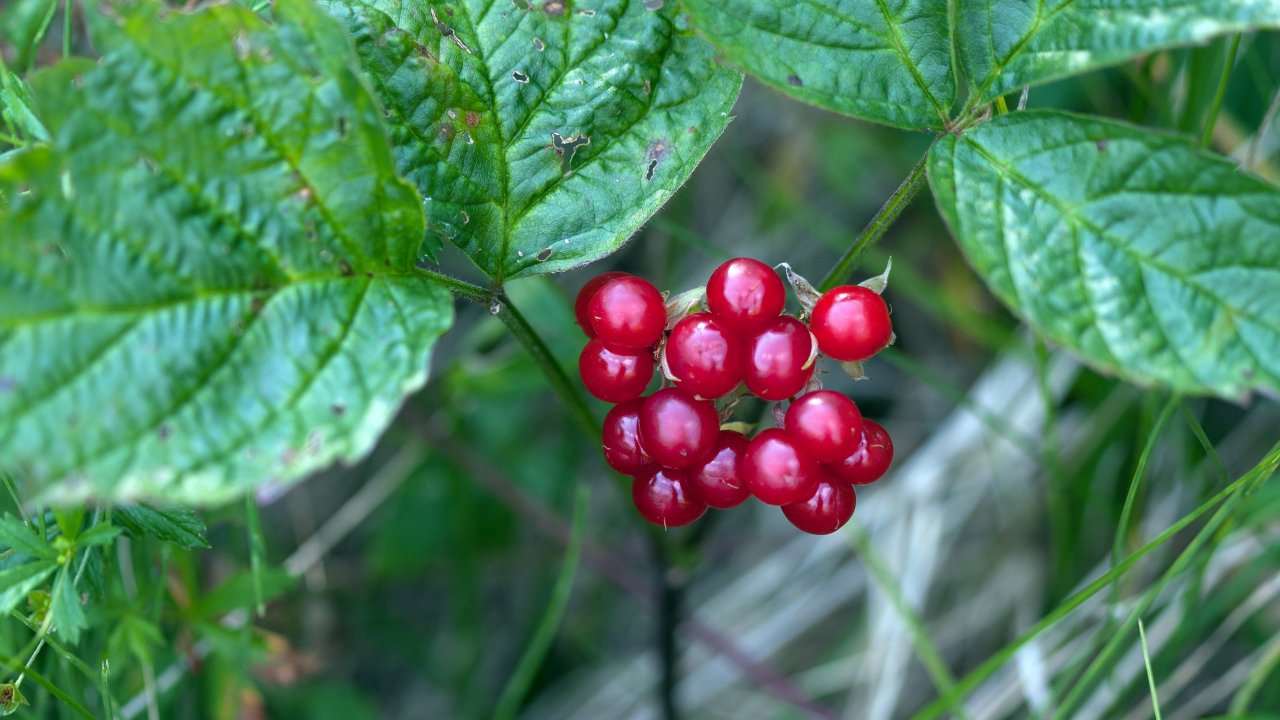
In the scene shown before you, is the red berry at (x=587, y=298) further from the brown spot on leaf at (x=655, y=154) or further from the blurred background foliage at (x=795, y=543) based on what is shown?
the blurred background foliage at (x=795, y=543)

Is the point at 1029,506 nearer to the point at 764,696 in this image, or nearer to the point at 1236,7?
the point at 764,696

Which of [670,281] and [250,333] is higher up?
[250,333]

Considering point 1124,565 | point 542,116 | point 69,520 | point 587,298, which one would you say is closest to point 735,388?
point 587,298

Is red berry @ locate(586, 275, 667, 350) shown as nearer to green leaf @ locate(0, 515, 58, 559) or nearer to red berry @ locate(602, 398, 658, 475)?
red berry @ locate(602, 398, 658, 475)

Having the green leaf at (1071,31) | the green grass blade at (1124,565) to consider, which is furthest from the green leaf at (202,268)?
the green grass blade at (1124,565)

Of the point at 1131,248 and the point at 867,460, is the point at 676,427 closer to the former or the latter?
the point at 867,460

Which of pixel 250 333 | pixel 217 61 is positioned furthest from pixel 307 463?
pixel 217 61
